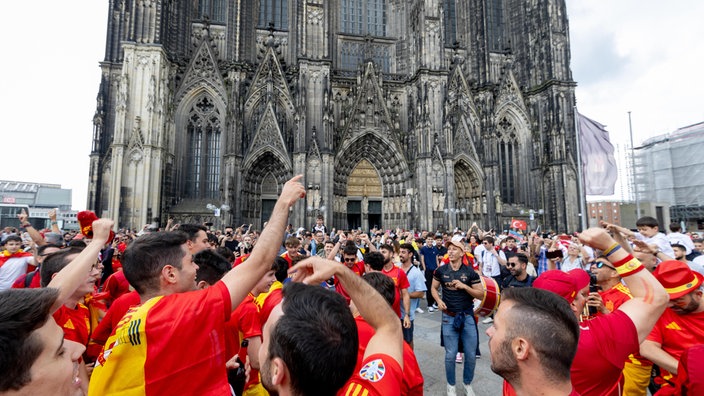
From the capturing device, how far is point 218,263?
3057 millimetres

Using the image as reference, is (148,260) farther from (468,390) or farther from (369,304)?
(468,390)

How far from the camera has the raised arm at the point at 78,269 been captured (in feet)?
6.03

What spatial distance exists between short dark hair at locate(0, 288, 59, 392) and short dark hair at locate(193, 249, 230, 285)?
1743mm

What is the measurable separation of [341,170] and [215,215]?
26.4 feet

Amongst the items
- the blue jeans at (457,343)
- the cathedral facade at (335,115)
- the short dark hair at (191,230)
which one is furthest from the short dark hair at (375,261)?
the cathedral facade at (335,115)

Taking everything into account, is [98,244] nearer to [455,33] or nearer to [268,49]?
[268,49]

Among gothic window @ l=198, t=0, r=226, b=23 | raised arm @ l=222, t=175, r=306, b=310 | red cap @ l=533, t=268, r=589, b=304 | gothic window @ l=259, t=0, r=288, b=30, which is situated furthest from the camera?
gothic window @ l=259, t=0, r=288, b=30

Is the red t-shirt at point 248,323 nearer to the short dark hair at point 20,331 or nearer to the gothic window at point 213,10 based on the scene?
the short dark hair at point 20,331

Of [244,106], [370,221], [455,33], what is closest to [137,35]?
[244,106]

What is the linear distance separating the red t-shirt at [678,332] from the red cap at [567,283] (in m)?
0.57

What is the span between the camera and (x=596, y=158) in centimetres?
1352

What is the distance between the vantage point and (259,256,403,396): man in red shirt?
49.1 inches

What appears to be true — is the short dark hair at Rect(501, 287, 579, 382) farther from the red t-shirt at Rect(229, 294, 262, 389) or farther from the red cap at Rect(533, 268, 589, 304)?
the red t-shirt at Rect(229, 294, 262, 389)

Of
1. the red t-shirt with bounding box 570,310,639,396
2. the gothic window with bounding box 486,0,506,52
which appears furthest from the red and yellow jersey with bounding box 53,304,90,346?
the gothic window with bounding box 486,0,506,52
